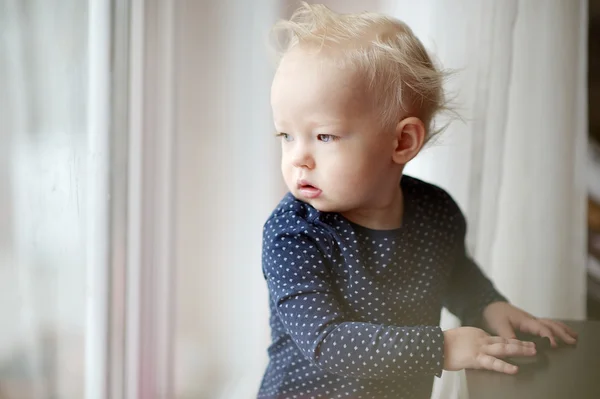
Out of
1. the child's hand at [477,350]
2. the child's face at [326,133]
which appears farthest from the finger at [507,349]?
the child's face at [326,133]

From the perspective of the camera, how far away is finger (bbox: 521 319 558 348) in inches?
28.4

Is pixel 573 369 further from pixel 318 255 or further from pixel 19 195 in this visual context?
pixel 19 195

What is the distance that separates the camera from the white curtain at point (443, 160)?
0.83 m

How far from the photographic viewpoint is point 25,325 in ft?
2.20

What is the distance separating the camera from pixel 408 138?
2.33ft

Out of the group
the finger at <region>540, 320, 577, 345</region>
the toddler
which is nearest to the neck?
the toddler

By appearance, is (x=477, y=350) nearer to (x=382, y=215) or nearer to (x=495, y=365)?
(x=495, y=365)

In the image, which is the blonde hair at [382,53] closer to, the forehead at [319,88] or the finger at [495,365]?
the forehead at [319,88]

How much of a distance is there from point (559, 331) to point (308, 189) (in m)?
0.35

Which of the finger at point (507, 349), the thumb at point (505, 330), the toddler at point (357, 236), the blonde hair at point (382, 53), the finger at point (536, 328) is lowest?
the thumb at point (505, 330)

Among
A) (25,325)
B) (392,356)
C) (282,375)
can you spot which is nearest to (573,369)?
(392,356)

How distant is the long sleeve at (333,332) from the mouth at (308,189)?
5cm

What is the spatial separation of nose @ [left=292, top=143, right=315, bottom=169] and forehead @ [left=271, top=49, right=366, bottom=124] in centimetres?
4

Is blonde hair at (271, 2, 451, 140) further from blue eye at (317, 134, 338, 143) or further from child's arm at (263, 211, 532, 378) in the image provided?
child's arm at (263, 211, 532, 378)
